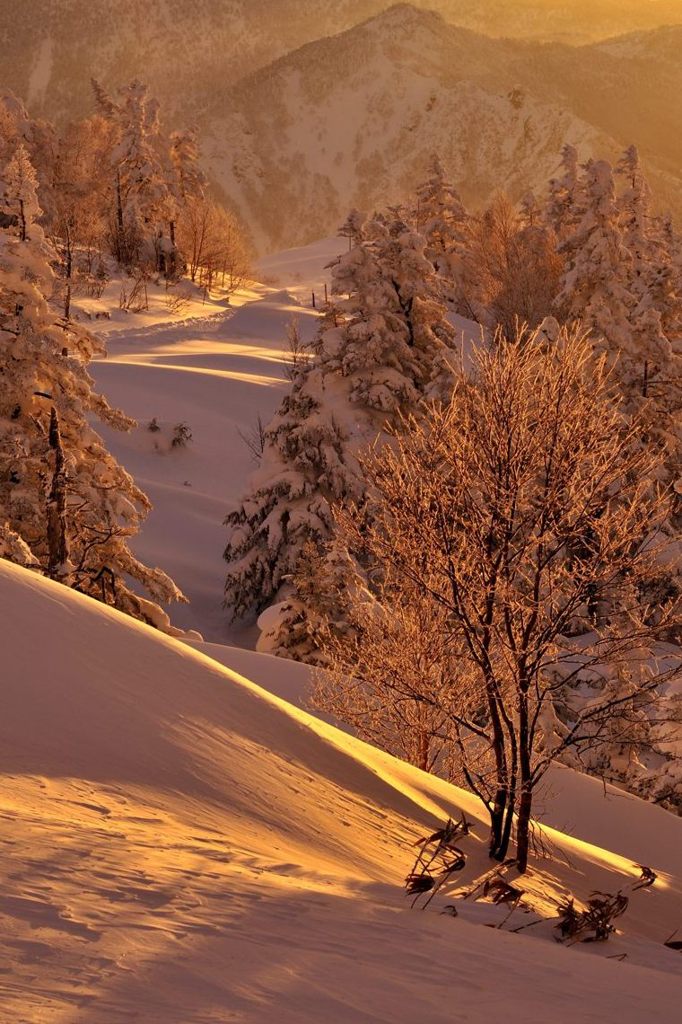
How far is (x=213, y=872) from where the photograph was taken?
6.11 m

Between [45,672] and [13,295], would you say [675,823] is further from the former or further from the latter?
[13,295]

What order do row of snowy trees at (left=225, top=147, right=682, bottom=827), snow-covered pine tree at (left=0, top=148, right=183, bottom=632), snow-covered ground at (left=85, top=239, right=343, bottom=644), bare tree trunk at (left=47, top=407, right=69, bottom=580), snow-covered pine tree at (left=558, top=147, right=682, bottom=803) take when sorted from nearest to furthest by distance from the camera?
1. row of snowy trees at (left=225, top=147, right=682, bottom=827)
2. bare tree trunk at (left=47, top=407, right=69, bottom=580)
3. snow-covered pine tree at (left=0, top=148, right=183, bottom=632)
4. snow-covered ground at (left=85, top=239, right=343, bottom=644)
5. snow-covered pine tree at (left=558, top=147, right=682, bottom=803)

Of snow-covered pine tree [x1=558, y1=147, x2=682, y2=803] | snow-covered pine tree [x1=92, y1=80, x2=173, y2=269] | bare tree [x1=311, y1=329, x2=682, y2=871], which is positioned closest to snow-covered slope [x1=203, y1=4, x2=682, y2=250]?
snow-covered pine tree [x1=92, y1=80, x2=173, y2=269]

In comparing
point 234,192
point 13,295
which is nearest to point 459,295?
point 13,295

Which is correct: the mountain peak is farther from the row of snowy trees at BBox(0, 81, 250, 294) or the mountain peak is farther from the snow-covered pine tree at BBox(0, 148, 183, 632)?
the snow-covered pine tree at BBox(0, 148, 183, 632)

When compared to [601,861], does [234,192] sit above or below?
above

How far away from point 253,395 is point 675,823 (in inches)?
1070

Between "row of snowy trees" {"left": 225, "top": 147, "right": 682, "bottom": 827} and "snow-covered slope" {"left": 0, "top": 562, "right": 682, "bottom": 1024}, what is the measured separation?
231cm

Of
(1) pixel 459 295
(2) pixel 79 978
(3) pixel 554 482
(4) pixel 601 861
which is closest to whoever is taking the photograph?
(2) pixel 79 978

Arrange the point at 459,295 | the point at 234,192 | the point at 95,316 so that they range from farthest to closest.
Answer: the point at 234,192, the point at 459,295, the point at 95,316

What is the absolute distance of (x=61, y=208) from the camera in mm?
60938

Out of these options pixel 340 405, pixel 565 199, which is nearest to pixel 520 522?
pixel 340 405

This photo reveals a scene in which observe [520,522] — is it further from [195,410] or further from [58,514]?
[195,410]

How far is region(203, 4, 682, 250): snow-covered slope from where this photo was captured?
147125 mm
